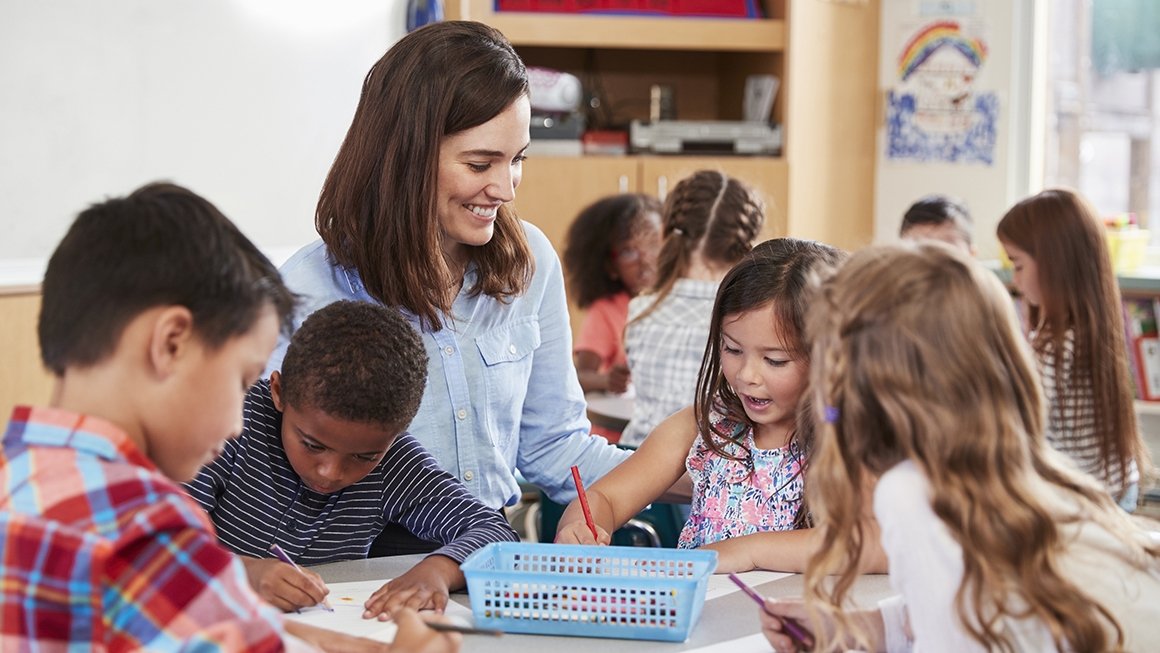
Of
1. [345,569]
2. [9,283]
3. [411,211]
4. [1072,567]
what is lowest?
[345,569]

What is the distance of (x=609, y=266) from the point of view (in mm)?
4004

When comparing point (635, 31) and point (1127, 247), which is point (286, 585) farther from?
point (1127, 247)

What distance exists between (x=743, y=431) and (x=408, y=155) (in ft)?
2.00

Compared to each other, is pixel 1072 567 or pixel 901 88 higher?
pixel 901 88

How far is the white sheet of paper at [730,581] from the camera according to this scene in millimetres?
1500

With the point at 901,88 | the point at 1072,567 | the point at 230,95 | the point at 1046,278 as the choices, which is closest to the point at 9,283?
the point at 230,95

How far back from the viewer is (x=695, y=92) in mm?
5000

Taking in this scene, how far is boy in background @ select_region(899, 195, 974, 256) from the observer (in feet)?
12.7

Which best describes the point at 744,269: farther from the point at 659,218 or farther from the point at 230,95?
the point at 659,218

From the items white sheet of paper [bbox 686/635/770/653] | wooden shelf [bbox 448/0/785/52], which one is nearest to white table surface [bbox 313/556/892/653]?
white sheet of paper [bbox 686/635/770/653]

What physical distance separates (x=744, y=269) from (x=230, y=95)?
1.60 m

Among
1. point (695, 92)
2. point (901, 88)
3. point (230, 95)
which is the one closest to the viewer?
point (230, 95)

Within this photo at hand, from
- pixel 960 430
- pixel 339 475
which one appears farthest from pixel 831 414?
pixel 339 475

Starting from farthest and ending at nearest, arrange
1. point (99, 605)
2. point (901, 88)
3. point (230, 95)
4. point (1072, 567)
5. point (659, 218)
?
point (901, 88), point (659, 218), point (230, 95), point (1072, 567), point (99, 605)
